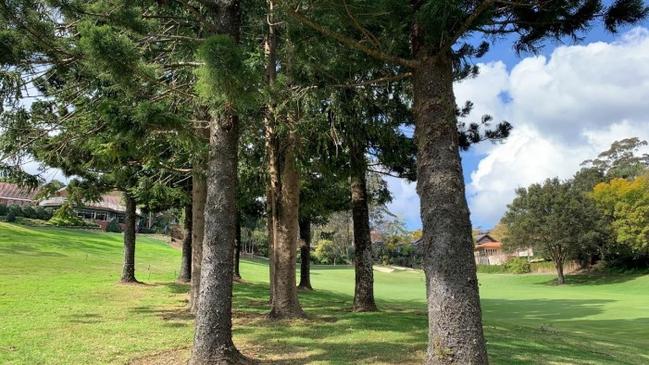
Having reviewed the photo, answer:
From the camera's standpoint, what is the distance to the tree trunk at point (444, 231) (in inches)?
182

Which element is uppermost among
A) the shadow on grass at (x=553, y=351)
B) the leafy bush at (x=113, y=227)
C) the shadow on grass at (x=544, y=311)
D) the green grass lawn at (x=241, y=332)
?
the leafy bush at (x=113, y=227)

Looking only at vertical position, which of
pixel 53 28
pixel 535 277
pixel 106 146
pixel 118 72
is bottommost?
pixel 535 277

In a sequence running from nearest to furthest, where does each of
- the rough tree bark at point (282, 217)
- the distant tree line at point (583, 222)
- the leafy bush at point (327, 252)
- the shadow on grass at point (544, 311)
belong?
1. the rough tree bark at point (282, 217)
2. the shadow on grass at point (544, 311)
3. the distant tree line at point (583, 222)
4. the leafy bush at point (327, 252)

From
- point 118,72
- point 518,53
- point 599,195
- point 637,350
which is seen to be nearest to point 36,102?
point 118,72

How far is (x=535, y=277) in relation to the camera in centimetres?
4847

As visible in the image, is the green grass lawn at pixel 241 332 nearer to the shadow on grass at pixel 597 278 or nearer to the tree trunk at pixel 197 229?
the tree trunk at pixel 197 229

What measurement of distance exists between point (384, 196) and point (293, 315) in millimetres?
7541

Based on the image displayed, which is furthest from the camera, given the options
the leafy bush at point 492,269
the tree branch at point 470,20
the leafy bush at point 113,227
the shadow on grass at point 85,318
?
the leafy bush at point 492,269

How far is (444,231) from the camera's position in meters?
4.75

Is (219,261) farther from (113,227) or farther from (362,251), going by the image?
(113,227)

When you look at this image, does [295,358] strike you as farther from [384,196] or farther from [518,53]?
[384,196]

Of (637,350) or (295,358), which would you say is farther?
(637,350)

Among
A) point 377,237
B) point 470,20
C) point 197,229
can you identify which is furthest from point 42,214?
point 470,20

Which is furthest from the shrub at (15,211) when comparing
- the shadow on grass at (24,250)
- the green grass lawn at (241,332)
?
the green grass lawn at (241,332)
